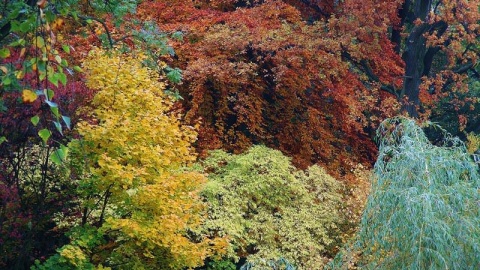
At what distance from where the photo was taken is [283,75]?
12922mm

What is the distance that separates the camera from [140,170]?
24.0 ft

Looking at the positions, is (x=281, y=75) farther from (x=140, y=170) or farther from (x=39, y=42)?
(x=39, y=42)

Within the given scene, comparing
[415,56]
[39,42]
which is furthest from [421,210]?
[415,56]

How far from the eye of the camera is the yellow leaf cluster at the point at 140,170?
7410 mm

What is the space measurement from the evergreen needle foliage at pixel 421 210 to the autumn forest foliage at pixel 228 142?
17 mm

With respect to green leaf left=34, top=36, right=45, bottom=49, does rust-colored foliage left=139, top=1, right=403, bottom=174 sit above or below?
below

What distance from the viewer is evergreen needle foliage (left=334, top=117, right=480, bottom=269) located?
18.7 feet

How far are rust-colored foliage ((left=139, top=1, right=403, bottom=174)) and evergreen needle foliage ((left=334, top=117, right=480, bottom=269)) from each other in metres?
5.43

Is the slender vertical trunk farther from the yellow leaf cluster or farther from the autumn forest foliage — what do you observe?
the yellow leaf cluster

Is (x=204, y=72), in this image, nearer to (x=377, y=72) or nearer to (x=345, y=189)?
(x=345, y=189)

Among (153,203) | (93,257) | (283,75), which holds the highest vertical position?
(283,75)

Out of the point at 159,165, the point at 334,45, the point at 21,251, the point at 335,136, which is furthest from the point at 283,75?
the point at 21,251

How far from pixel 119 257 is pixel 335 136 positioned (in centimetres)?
773

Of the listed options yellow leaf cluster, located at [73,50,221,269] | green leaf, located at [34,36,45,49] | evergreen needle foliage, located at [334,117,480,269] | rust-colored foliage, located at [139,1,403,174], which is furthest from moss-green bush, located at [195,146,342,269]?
green leaf, located at [34,36,45,49]
